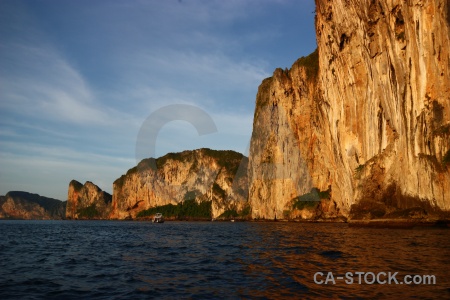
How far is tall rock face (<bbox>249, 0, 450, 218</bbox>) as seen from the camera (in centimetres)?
4475

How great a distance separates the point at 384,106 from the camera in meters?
57.5

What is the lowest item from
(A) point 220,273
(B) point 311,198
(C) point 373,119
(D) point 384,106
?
(A) point 220,273

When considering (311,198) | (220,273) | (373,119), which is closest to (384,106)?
(373,119)

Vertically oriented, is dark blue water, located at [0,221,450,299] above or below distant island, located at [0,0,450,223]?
below

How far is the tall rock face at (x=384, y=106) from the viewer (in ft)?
147

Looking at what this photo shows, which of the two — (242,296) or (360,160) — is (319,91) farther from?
(242,296)

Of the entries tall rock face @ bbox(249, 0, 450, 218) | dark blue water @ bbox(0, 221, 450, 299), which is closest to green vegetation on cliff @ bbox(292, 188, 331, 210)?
tall rock face @ bbox(249, 0, 450, 218)

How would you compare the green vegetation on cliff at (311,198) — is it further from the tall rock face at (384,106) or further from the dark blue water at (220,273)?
the dark blue water at (220,273)

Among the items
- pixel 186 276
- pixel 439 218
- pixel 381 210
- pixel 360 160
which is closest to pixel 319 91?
pixel 360 160

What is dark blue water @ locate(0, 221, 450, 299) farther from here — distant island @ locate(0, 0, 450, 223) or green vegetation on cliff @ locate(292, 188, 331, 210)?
green vegetation on cliff @ locate(292, 188, 331, 210)

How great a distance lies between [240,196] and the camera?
571ft

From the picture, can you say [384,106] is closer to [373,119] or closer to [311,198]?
[373,119]

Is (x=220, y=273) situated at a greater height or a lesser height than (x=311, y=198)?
lesser

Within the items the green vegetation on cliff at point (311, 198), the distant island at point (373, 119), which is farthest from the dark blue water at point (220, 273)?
the green vegetation on cliff at point (311, 198)
